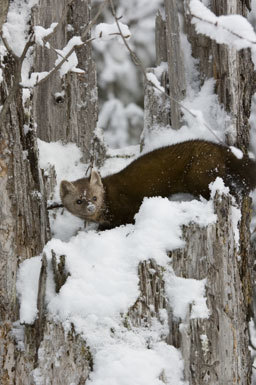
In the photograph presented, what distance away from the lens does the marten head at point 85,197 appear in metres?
5.89

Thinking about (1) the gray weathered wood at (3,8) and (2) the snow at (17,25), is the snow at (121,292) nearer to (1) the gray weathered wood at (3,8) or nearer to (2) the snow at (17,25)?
(2) the snow at (17,25)

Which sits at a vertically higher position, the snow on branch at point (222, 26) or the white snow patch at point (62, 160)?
the snow on branch at point (222, 26)

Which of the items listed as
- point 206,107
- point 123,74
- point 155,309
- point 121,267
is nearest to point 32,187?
point 121,267

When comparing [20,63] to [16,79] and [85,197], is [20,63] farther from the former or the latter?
[85,197]

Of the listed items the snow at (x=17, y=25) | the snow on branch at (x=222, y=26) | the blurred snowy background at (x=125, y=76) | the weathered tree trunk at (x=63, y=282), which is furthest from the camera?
the blurred snowy background at (x=125, y=76)

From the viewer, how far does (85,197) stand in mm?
5969

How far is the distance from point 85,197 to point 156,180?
718 millimetres

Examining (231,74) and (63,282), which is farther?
(231,74)

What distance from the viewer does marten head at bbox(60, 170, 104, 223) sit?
5.89 metres

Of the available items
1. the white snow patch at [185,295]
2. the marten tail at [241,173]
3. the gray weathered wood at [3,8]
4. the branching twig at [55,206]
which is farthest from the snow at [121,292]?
the gray weathered wood at [3,8]

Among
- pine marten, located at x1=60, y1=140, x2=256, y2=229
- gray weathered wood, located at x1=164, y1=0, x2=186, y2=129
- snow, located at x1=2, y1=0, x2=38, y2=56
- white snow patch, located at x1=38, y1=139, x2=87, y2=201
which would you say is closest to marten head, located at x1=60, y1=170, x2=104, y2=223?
pine marten, located at x1=60, y1=140, x2=256, y2=229

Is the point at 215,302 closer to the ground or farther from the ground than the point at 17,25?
closer to the ground

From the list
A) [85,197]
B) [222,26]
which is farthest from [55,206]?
[222,26]

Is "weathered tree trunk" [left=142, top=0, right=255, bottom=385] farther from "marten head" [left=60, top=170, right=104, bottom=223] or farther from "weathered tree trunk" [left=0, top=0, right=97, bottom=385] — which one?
"marten head" [left=60, top=170, right=104, bottom=223]
